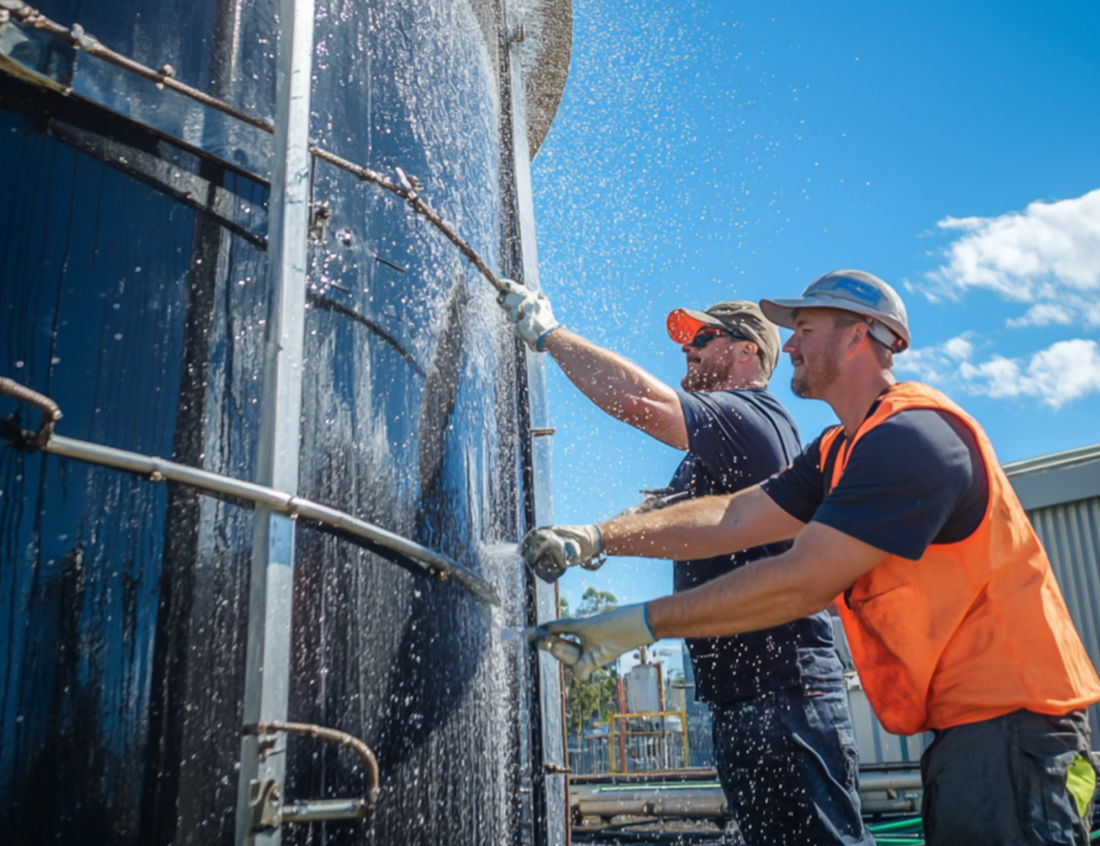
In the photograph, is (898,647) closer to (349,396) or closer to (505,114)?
(349,396)

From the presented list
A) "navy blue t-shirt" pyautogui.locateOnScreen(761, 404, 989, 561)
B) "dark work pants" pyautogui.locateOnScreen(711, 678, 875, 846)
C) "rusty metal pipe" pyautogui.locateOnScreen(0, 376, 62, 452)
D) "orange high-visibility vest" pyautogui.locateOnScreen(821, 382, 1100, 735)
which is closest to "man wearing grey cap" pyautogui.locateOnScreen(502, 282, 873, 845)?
"dark work pants" pyautogui.locateOnScreen(711, 678, 875, 846)

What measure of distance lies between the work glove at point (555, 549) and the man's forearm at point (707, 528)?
238 millimetres

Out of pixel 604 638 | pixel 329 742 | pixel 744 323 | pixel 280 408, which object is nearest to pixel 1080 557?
pixel 744 323

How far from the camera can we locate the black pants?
181 centimetres

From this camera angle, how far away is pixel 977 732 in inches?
76.2

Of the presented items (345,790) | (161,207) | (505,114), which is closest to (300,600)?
(345,790)

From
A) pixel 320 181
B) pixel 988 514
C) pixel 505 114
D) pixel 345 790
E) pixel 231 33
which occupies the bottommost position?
pixel 345 790

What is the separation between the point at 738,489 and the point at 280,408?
6.29 feet

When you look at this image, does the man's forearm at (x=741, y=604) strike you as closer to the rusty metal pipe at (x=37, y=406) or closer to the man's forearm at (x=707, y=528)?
the man's forearm at (x=707, y=528)

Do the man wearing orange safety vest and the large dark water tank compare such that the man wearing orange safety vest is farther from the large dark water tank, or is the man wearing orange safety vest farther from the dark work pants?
the large dark water tank

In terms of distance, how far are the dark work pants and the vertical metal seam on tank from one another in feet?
5.13

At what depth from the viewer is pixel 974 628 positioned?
198 cm

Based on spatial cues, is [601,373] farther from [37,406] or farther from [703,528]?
[37,406]

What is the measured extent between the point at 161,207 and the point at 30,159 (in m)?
0.21
